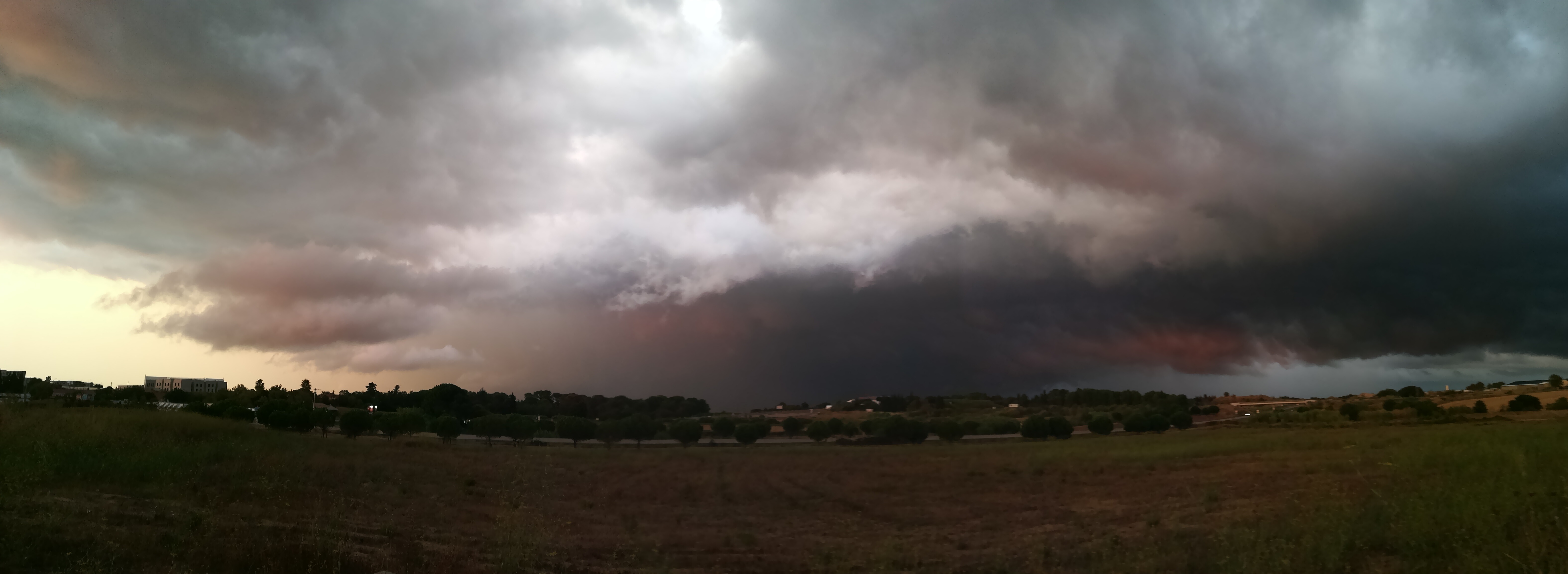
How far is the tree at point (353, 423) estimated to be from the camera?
7162 cm

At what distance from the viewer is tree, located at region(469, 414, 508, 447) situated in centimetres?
9000

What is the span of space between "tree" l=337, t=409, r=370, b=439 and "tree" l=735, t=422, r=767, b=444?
42506 millimetres

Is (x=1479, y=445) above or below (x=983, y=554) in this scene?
above

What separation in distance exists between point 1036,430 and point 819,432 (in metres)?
29.4

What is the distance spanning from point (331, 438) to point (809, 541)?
5645 centimetres

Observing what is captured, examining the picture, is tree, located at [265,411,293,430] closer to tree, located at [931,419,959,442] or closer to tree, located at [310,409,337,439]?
tree, located at [310,409,337,439]

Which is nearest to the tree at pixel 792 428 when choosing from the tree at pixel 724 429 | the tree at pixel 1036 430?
the tree at pixel 724 429

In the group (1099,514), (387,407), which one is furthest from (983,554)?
(387,407)

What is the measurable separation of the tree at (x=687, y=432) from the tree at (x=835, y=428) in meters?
19.3

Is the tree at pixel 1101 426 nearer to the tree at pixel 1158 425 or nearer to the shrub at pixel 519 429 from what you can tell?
the tree at pixel 1158 425

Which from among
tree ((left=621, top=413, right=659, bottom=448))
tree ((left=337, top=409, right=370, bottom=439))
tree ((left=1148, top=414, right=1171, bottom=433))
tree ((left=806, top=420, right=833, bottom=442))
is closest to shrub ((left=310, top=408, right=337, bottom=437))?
tree ((left=337, top=409, right=370, bottom=439))

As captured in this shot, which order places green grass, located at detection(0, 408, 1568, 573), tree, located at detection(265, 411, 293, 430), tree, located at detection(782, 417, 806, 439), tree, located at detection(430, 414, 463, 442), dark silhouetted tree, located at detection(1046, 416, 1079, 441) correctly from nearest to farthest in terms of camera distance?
green grass, located at detection(0, 408, 1568, 573) → tree, located at detection(265, 411, 293, 430) → tree, located at detection(430, 414, 463, 442) → dark silhouetted tree, located at detection(1046, 416, 1079, 441) → tree, located at detection(782, 417, 806, 439)

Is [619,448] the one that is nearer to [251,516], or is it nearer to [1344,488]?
[251,516]

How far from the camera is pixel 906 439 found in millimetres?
94250
